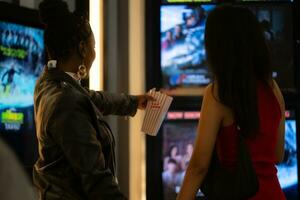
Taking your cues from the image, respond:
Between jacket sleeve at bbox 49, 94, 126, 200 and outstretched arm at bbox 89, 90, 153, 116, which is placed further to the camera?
outstretched arm at bbox 89, 90, 153, 116

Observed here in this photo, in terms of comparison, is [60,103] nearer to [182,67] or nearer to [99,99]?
[99,99]

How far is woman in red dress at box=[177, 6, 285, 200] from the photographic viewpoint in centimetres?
165

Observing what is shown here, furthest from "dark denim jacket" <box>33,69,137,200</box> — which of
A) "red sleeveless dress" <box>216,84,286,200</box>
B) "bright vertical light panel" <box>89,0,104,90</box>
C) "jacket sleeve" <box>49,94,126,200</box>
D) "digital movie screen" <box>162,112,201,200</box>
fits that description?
"digital movie screen" <box>162,112,201,200</box>

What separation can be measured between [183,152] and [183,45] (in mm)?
728

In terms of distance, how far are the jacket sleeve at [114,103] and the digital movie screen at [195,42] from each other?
1.54 metres

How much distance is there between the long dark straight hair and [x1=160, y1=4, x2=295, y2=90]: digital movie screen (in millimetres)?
1932

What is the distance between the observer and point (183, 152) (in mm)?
3633

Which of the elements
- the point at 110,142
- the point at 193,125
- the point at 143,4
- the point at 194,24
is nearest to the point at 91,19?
the point at 143,4

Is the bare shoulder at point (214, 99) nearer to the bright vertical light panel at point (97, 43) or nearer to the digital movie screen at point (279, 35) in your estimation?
the bright vertical light panel at point (97, 43)

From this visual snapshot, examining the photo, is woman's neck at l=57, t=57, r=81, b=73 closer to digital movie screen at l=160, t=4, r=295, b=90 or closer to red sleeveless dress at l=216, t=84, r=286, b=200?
red sleeveless dress at l=216, t=84, r=286, b=200

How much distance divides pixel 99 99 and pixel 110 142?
1.21 ft

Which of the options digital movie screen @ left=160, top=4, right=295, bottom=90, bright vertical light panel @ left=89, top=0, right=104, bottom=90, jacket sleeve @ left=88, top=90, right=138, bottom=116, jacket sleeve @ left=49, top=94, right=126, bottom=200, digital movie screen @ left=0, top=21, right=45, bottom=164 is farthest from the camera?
digital movie screen @ left=160, top=4, right=295, bottom=90

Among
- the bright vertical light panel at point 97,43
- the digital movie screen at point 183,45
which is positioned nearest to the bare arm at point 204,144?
the bright vertical light panel at point 97,43

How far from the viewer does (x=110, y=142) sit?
5.68 feet
